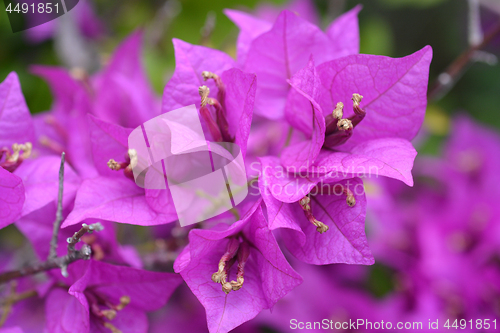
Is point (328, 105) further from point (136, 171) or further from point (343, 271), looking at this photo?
point (343, 271)

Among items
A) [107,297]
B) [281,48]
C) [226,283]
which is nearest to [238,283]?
[226,283]

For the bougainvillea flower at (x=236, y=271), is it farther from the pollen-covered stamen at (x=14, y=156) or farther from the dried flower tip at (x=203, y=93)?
the pollen-covered stamen at (x=14, y=156)

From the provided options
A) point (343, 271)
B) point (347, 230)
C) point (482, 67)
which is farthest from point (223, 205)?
point (482, 67)

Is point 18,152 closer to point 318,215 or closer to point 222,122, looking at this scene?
point 222,122

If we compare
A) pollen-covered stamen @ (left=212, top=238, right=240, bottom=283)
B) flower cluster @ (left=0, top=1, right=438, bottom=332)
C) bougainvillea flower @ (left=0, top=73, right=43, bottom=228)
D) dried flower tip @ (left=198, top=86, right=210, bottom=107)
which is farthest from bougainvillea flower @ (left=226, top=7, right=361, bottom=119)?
bougainvillea flower @ (left=0, top=73, right=43, bottom=228)

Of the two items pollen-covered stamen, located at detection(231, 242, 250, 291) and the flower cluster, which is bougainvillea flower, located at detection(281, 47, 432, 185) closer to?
the flower cluster

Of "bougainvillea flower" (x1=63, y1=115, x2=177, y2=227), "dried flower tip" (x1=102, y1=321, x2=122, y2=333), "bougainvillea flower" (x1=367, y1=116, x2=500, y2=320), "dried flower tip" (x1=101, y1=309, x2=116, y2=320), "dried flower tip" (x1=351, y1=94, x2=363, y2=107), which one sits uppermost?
"dried flower tip" (x1=351, y1=94, x2=363, y2=107)
